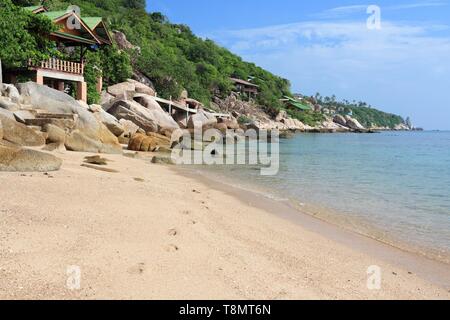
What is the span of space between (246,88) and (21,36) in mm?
67222

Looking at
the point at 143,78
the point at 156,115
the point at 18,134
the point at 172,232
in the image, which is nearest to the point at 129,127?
the point at 156,115

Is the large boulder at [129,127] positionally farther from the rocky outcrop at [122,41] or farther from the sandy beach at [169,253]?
the rocky outcrop at [122,41]

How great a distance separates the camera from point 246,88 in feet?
290

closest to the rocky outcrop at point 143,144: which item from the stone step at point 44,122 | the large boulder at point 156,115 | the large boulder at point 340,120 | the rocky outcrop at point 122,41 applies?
the stone step at point 44,122

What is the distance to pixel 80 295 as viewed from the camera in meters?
3.44

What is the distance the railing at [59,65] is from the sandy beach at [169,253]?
1909 centimetres

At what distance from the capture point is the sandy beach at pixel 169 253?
3.79 metres

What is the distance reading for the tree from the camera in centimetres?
2242

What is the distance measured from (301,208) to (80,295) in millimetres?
7209

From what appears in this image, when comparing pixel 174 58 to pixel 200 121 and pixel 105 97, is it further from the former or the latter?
pixel 105 97

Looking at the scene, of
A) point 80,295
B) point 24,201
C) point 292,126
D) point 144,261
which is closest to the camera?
point 80,295

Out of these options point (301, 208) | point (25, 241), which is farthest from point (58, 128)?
point (25, 241)

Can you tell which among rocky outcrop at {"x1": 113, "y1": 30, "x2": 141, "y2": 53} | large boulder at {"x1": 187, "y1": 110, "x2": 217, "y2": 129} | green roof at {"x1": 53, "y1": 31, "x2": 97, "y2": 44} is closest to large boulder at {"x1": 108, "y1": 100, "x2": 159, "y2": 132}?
green roof at {"x1": 53, "y1": 31, "x2": 97, "y2": 44}

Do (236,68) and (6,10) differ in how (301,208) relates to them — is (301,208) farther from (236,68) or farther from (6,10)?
(236,68)
